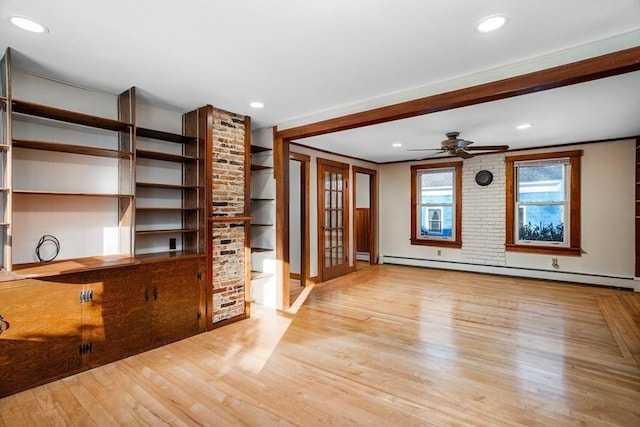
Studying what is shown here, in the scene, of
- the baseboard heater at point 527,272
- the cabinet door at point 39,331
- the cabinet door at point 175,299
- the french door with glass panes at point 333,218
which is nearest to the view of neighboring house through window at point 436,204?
the baseboard heater at point 527,272

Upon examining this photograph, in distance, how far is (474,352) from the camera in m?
3.05

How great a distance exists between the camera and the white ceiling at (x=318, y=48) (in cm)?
191

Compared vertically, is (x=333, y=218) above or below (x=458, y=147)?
below

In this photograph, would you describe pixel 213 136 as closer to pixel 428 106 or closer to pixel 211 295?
pixel 211 295

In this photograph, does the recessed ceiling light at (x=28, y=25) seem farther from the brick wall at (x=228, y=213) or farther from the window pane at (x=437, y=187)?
the window pane at (x=437, y=187)

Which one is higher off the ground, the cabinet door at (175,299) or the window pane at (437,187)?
the window pane at (437,187)

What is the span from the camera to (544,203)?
5973 mm

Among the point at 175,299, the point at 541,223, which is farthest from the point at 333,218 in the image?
the point at 541,223

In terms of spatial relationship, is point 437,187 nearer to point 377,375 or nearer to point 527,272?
point 527,272

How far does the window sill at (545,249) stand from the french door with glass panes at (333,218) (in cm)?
322

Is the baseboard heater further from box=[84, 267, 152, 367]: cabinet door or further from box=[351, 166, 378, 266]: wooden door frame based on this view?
box=[84, 267, 152, 367]: cabinet door

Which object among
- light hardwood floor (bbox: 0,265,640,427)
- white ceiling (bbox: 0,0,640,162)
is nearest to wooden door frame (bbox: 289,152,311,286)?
light hardwood floor (bbox: 0,265,640,427)

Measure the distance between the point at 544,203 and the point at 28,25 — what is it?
728 cm

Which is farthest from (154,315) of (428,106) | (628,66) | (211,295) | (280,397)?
(628,66)
